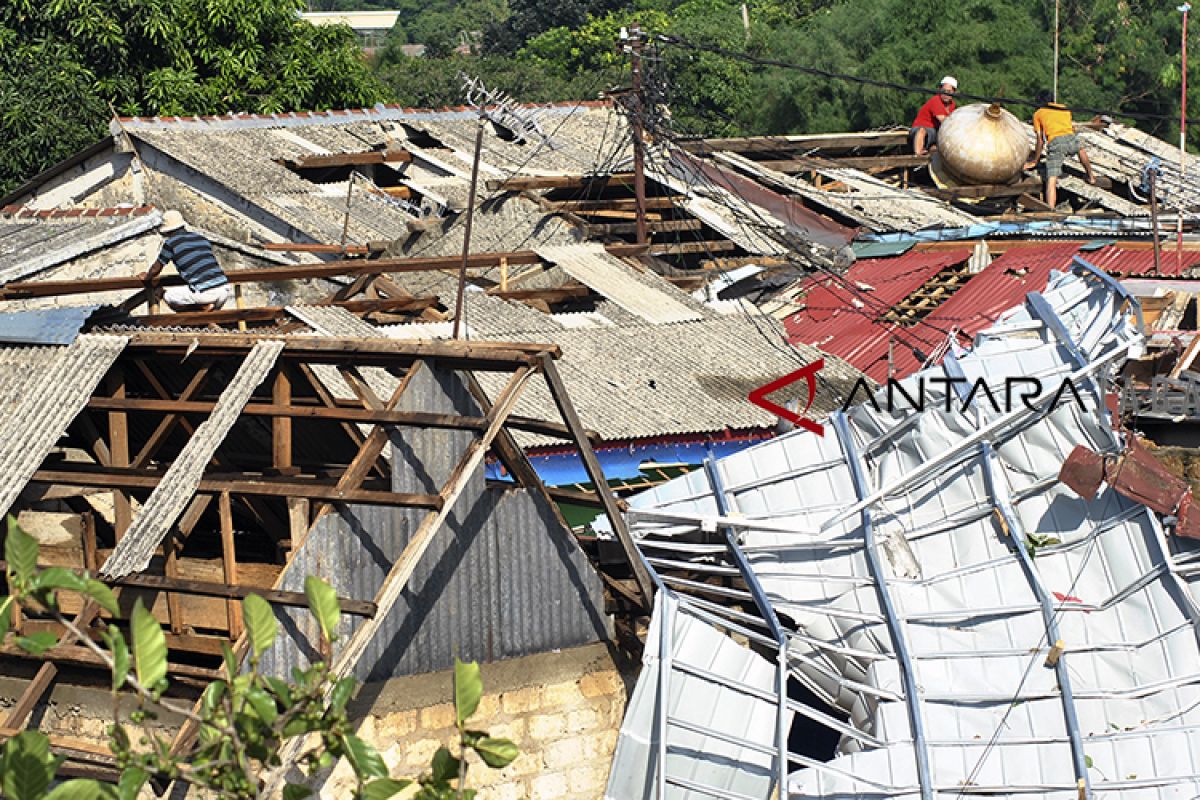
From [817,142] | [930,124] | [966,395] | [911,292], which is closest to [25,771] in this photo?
[966,395]

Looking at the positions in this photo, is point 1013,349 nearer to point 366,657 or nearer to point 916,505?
point 916,505

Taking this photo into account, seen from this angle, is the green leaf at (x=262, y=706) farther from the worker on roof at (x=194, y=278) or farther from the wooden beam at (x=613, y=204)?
the wooden beam at (x=613, y=204)

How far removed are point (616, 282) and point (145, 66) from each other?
48.7 ft

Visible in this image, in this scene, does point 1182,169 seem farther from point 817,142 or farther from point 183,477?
point 183,477

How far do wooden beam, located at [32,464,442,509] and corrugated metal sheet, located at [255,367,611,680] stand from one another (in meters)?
0.17

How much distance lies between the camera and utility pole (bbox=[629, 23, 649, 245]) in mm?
17547

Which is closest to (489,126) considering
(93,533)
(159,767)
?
(93,533)

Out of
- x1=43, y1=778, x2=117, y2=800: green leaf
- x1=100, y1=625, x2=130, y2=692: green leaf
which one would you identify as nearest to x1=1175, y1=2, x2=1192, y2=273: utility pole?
x1=100, y1=625, x2=130, y2=692: green leaf

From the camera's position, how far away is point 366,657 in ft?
29.5

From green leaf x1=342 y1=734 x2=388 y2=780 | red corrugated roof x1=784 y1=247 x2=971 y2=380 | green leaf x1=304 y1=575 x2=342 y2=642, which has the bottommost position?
green leaf x1=342 y1=734 x2=388 y2=780

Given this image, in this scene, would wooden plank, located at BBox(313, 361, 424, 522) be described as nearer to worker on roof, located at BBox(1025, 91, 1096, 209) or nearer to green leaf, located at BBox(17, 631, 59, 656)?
green leaf, located at BBox(17, 631, 59, 656)

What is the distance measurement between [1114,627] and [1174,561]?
1.74 ft

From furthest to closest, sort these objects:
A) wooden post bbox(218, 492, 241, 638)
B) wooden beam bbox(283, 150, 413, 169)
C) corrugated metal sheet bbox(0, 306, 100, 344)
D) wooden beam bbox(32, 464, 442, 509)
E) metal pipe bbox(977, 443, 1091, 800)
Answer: wooden beam bbox(283, 150, 413, 169) → corrugated metal sheet bbox(0, 306, 100, 344) → metal pipe bbox(977, 443, 1091, 800) → wooden post bbox(218, 492, 241, 638) → wooden beam bbox(32, 464, 442, 509)

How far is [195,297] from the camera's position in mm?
12086
